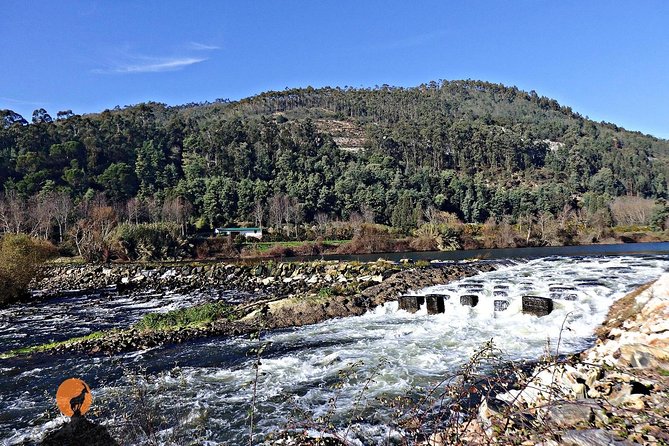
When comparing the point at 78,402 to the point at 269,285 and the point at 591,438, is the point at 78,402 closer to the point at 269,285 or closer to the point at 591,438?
the point at 591,438

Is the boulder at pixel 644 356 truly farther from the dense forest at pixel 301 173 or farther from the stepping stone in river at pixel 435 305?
the dense forest at pixel 301 173

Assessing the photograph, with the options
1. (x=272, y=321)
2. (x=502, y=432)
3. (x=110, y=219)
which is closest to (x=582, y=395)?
(x=502, y=432)

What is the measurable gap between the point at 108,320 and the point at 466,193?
2760 inches

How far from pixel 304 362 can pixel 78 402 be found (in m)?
7.53

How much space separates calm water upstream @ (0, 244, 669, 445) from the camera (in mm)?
6988

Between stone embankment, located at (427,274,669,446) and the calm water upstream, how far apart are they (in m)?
1.17

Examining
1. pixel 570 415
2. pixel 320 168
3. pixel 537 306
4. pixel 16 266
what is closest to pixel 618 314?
pixel 537 306

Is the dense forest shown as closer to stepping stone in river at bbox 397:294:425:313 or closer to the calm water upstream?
the calm water upstream

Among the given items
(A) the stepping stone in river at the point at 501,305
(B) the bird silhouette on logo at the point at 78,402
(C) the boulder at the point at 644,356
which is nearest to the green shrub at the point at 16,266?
(A) the stepping stone in river at the point at 501,305

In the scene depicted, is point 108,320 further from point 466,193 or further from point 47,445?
point 466,193

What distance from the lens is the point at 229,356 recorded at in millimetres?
10523

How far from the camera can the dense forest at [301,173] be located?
216 ft

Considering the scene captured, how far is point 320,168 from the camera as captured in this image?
84.9 metres

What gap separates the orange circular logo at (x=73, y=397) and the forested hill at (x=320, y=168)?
63734 millimetres
